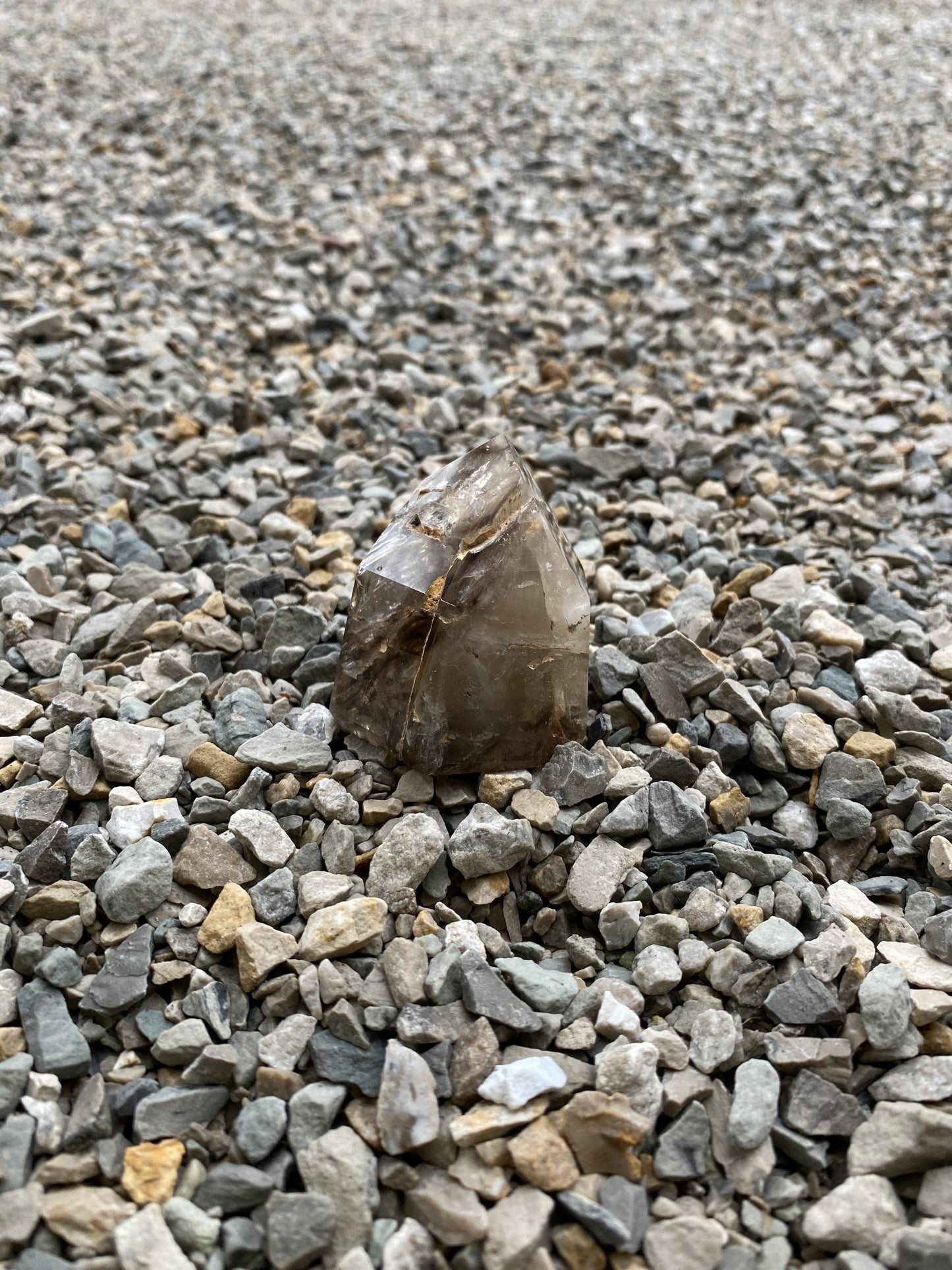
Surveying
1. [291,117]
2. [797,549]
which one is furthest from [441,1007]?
[291,117]

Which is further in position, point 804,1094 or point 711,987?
point 711,987

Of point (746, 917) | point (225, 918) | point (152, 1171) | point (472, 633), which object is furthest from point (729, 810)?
point (152, 1171)

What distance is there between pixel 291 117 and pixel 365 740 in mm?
3980

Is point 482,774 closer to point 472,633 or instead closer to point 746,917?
point 472,633

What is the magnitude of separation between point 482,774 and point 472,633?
0.25m

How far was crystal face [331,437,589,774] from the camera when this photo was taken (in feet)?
5.75

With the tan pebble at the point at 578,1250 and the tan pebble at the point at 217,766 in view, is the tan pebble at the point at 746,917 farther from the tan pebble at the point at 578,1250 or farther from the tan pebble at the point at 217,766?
the tan pebble at the point at 217,766

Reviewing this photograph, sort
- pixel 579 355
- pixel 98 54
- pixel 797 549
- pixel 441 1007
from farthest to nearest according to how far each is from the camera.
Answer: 1. pixel 98 54
2. pixel 579 355
3. pixel 797 549
4. pixel 441 1007

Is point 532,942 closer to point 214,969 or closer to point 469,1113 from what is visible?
point 469,1113

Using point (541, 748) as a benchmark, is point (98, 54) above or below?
above

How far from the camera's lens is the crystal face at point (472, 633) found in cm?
175

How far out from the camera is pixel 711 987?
153cm

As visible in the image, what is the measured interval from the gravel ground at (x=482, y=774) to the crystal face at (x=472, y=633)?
0.21 ft

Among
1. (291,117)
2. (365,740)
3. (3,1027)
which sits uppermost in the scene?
(291,117)
